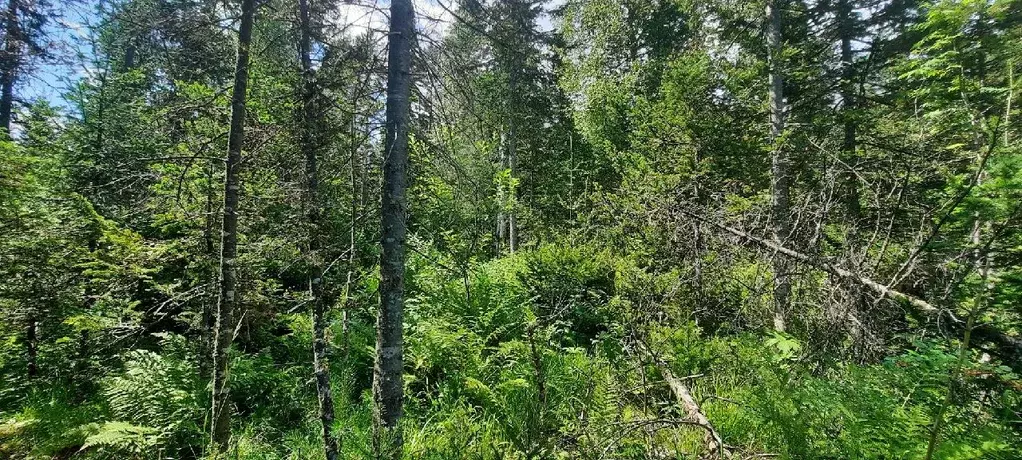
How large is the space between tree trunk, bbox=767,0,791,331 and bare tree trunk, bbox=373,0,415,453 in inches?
182

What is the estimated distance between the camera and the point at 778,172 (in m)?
7.27

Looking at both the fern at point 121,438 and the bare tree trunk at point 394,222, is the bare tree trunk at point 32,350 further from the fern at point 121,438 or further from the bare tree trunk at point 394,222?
the bare tree trunk at point 394,222

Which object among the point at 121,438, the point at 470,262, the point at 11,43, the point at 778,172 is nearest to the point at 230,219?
the point at 121,438

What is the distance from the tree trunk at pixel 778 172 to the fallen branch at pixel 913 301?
0.55 meters

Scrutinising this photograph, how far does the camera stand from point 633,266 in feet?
23.1

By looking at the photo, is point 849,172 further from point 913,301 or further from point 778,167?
point 778,167

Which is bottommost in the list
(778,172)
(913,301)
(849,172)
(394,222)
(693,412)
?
(693,412)

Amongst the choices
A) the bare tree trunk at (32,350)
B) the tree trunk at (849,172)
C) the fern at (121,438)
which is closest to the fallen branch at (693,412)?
the tree trunk at (849,172)

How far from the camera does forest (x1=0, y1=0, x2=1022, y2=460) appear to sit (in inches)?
133

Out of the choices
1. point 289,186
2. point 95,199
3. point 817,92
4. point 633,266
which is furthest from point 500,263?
point 817,92

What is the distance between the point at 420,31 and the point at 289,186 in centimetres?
244

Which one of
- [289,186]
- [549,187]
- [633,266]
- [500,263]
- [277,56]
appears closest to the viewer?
[289,186]

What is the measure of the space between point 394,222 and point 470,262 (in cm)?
300

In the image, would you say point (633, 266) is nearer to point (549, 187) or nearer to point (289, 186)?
point (289, 186)
